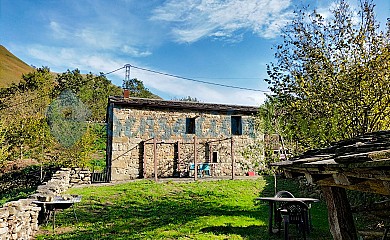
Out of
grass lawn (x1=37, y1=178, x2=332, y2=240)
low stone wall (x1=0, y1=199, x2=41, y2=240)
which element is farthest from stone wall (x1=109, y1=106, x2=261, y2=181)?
low stone wall (x1=0, y1=199, x2=41, y2=240)

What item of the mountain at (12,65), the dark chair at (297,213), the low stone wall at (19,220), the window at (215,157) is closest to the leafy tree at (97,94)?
the window at (215,157)

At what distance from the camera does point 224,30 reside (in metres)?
16.7

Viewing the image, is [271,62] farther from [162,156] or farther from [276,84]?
[162,156]

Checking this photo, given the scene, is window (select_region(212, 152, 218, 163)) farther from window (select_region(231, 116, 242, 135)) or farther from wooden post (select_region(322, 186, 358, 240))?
wooden post (select_region(322, 186, 358, 240))

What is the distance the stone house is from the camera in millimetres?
18203

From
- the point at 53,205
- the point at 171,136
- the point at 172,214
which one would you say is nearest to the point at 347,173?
the point at 172,214

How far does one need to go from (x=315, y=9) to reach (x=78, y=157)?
45.2 ft

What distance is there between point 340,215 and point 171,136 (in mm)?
15784

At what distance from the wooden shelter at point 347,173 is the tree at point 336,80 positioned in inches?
131

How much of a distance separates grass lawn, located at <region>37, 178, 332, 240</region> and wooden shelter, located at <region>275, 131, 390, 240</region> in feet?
9.59

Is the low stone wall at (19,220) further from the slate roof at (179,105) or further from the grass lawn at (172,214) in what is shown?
the slate roof at (179,105)

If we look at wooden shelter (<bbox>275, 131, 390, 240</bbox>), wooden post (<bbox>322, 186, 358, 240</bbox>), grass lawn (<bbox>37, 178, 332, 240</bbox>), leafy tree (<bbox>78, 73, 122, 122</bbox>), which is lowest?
grass lawn (<bbox>37, 178, 332, 240</bbox>)

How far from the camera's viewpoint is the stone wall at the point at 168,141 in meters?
18.2

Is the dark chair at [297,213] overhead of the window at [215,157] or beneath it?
beneath
